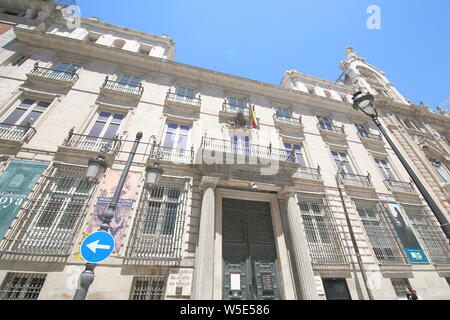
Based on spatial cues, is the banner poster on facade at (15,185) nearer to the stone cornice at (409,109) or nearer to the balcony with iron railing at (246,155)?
the balcony with iron railing at (246,155)

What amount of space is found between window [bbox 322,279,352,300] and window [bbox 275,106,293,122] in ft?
32.6

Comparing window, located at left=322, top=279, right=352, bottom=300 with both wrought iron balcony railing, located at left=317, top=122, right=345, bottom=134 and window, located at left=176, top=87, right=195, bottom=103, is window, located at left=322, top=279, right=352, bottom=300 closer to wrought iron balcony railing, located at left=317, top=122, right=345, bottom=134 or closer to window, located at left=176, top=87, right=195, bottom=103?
wrought iron balcony railing, located at left=317, top=122, right=345, bottom=134

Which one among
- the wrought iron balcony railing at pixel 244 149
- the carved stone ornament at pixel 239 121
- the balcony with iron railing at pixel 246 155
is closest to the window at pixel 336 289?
the balcony with iron railing at pixel 246 155

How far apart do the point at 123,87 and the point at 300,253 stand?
13050 mm

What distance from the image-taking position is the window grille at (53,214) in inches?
242

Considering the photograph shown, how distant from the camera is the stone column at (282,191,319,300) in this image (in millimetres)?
6801

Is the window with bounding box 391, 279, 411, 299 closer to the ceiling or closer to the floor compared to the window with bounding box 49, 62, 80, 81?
closer to the floor

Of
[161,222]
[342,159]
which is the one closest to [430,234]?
[342,159]

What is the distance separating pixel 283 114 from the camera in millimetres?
14375

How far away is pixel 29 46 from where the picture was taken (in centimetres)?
1158

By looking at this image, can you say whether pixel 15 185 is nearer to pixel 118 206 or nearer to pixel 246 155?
pixel 118 206

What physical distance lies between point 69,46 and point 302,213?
17.6m

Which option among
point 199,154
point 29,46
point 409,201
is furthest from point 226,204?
point 29,46

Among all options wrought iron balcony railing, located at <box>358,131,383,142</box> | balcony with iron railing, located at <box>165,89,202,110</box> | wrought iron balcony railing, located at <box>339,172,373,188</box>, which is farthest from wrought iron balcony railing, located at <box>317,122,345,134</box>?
balcony with iron railing, located at <box>165,89,202,110</box>
